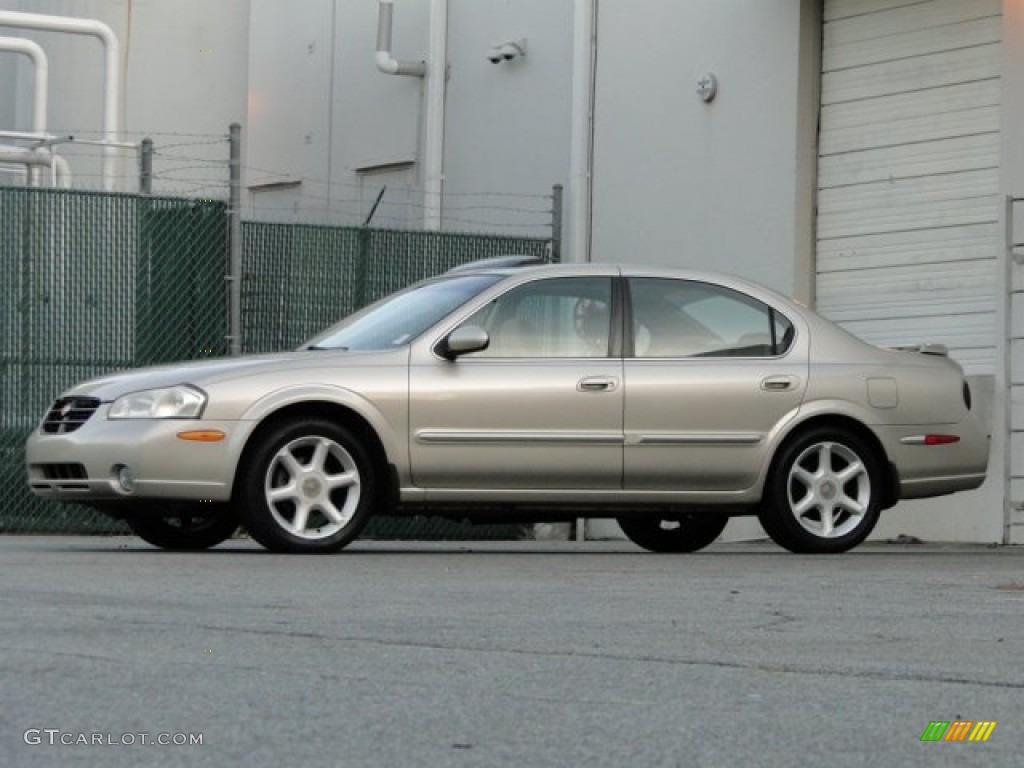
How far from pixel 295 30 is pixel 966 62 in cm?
1152

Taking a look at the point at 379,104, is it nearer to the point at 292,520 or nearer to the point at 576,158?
the point at 576,158

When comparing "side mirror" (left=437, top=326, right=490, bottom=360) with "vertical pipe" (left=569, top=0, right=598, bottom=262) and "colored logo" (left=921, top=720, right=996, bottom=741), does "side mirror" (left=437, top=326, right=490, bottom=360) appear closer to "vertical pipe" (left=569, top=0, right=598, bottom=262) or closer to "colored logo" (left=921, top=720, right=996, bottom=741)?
"colored logo" (left=921, top=720, right=996, bottom=741)

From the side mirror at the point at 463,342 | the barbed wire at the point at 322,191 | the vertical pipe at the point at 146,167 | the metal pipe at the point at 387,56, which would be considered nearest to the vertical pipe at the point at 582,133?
the barbed wire at the point at 322,191

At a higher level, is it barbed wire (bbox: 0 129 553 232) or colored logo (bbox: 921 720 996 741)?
barbed wire (bbox: 0 129 553 232)

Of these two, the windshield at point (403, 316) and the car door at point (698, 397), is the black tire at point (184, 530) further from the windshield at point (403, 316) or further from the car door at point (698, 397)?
the car door at point (698, 397)

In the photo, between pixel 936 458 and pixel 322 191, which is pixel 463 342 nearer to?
pixel 936 458

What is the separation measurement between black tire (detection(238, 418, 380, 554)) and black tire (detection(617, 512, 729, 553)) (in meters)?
2.22

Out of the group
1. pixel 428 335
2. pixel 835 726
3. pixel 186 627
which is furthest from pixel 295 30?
pixel 835 726

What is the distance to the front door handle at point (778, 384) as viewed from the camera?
12562mm

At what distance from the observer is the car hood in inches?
464

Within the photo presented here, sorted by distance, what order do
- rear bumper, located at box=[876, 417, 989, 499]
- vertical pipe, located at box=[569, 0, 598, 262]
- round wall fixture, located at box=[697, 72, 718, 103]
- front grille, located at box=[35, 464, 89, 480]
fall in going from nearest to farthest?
front grille, located at box=[35, 464, 89, 480] < rear bumper, located at box=[876, 417, 989, 499] < round wall fixture, located at box=[697, 72, 718, 103] < vertical pipe, located at box=[569, 0, 598, 262]

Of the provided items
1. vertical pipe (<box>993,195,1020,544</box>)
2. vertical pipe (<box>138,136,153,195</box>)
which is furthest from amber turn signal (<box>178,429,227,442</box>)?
vertical pipe (<box>993,195,1020,544</box>)

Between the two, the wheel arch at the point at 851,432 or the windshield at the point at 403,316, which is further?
the wheel arch at the point at 851,432

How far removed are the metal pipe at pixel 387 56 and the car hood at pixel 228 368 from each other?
1207 cm
